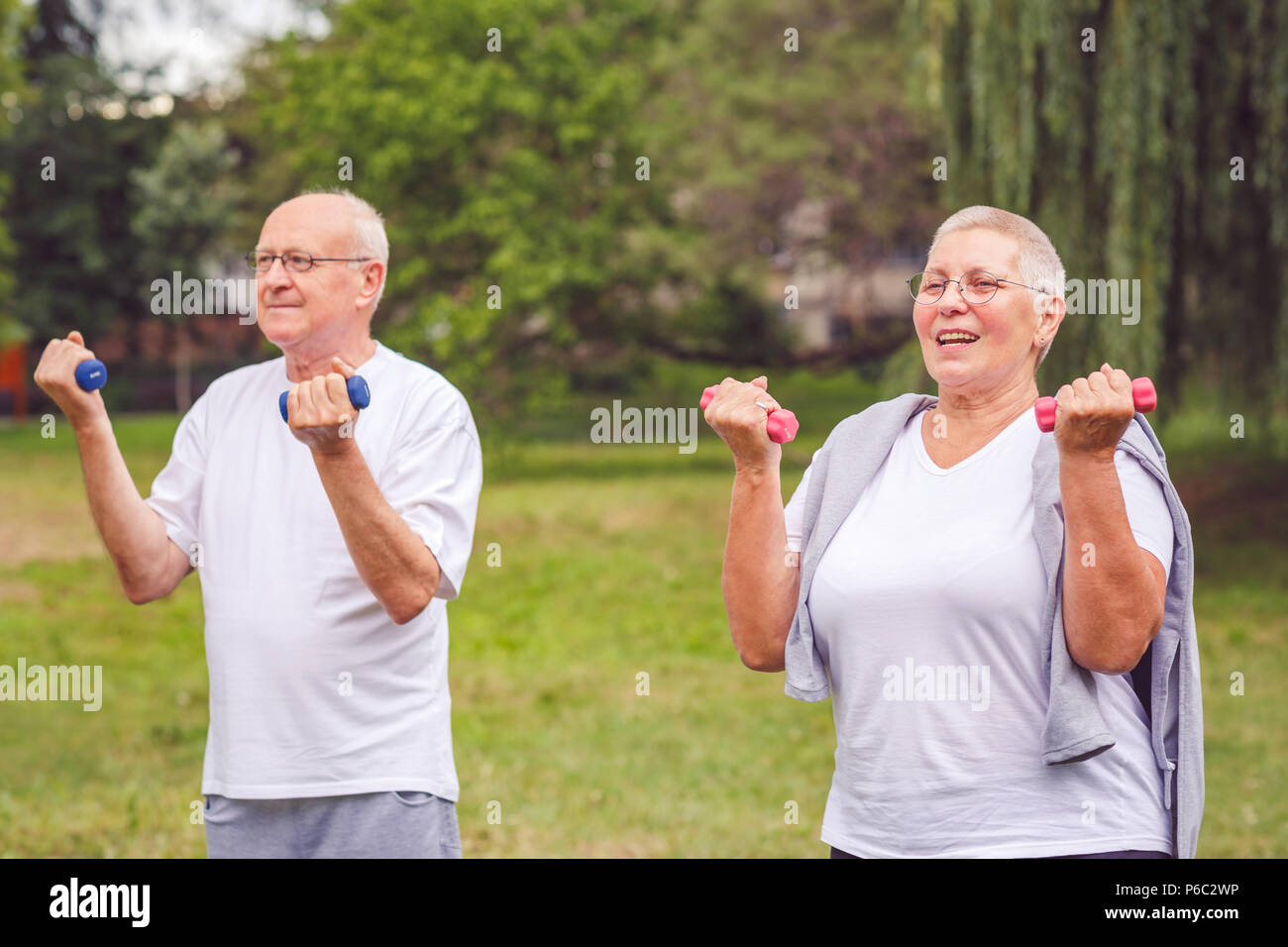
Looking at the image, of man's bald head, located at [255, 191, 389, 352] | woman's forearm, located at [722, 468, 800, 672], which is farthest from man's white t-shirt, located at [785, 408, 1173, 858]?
man's bald head, located at [255, 191, 389, 352]

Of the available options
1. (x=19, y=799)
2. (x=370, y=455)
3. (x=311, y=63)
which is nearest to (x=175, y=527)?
(x=370, y=455)

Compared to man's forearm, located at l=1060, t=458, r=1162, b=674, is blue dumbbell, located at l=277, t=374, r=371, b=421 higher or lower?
higher

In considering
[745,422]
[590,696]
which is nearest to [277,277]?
[745,422]

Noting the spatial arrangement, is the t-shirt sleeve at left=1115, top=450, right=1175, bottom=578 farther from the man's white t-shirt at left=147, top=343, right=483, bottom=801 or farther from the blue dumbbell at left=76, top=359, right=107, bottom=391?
the blue dumbbell at left=76, top=359, right=107, bottom=391

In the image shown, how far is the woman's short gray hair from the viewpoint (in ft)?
8.54

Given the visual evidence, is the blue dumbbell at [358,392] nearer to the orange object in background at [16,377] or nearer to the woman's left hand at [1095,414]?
the woman's left hand at [1095,414]

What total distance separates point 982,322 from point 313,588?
1.36 metres

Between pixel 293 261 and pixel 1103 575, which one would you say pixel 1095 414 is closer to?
pixel 1103 575

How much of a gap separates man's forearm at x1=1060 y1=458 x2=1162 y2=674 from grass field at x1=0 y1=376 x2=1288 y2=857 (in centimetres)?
406

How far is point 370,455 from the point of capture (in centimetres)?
288

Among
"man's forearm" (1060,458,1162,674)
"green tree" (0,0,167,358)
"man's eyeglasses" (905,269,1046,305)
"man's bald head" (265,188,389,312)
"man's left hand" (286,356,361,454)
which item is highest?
"green tree" (0,0,167,358)

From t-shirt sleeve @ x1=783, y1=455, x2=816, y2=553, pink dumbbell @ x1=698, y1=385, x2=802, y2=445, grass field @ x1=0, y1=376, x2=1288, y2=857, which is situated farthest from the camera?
grass field @ x1=0, y1=376, x2=1288, y2=857

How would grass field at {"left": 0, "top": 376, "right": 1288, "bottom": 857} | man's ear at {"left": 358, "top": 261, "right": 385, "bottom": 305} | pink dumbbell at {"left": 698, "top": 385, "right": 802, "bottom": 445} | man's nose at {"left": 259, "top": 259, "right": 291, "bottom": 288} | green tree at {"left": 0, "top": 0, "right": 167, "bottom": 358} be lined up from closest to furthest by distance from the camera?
pink dumbbell at {"left": 698, "top": 385, "right": 802, "bottom": 445} → man's nose at {"left": 259, "top": 259, "right": 291, "bottom": 288} → man's ear at {"left": 358, "top": 261, "right": 385, "bottom": 305} → grass field at {"left": 0, "top": 376, "right": 1288, "bottom": 857} → green tree at {"left": 0, "top": 0, "right": 167, "bottom": 358}

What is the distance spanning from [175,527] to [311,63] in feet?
70.8
